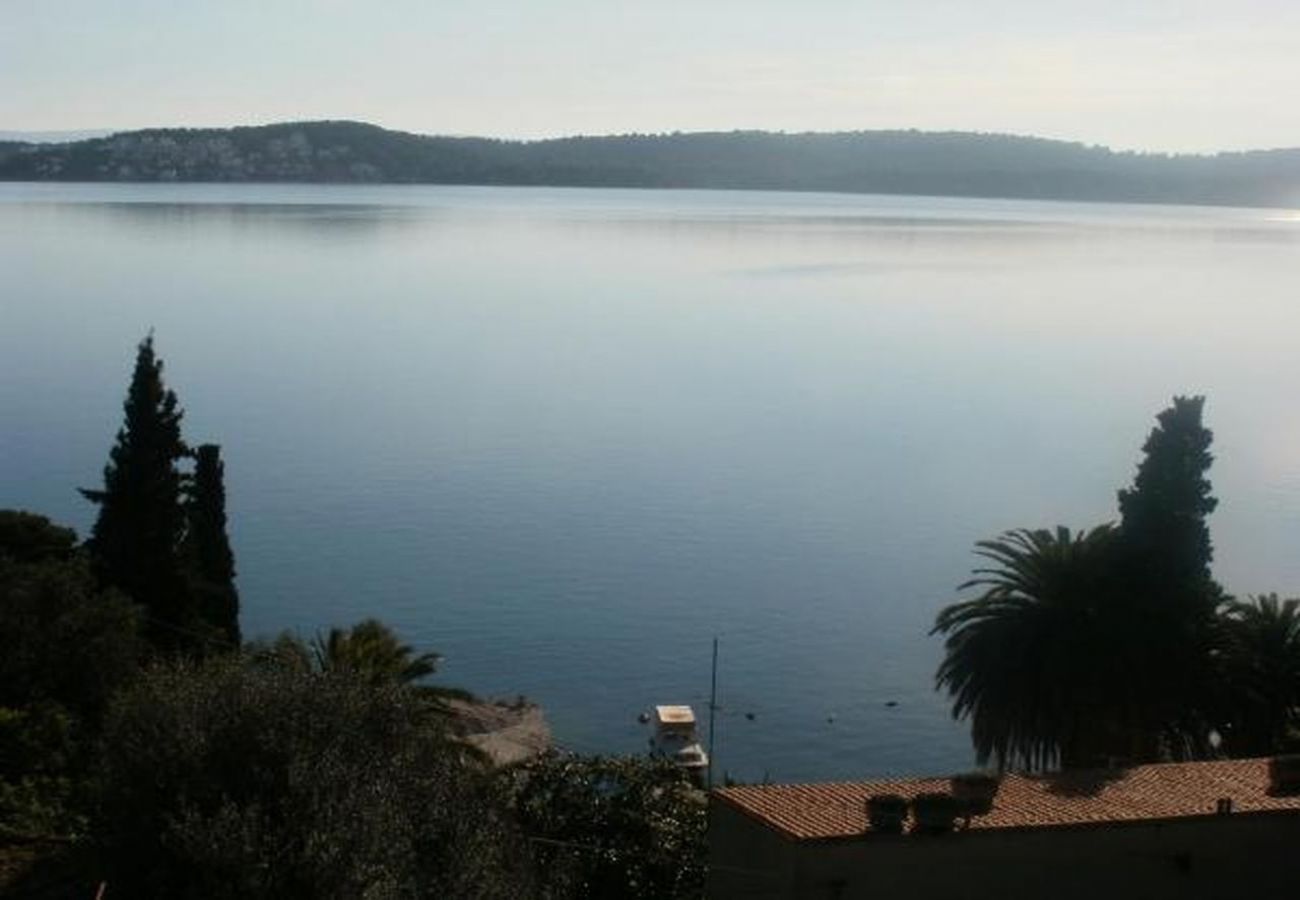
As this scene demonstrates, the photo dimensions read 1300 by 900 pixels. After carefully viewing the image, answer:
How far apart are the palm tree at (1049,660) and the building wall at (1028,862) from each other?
271 inches

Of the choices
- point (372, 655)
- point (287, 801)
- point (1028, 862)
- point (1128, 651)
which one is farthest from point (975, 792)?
point (372, 655)

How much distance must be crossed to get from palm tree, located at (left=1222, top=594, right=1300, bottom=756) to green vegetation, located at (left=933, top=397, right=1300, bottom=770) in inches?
0.7

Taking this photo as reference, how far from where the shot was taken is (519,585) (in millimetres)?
52938

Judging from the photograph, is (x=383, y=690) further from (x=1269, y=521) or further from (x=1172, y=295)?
(x=1172, y=295)

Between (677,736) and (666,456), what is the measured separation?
32.6 meters

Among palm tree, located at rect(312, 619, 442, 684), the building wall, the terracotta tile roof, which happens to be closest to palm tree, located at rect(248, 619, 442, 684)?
palm tree, located at rect(312, 619, 442, 684)

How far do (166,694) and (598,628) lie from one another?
35336mm

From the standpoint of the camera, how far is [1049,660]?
21750mm

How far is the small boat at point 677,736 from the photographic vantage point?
39.1 metres

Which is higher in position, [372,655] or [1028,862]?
[1028,862]

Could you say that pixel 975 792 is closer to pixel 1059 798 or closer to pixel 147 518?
pixel 1059 798

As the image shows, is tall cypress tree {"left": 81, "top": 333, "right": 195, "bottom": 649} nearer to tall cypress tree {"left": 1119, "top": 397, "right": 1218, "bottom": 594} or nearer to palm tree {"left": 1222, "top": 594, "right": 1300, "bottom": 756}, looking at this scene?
tall cypress tree {"left": 1119, "top": 397, "right": 1218, "bottom": 594}

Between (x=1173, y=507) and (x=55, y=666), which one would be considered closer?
(x=1173, y=507)

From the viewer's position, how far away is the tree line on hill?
1282cm
